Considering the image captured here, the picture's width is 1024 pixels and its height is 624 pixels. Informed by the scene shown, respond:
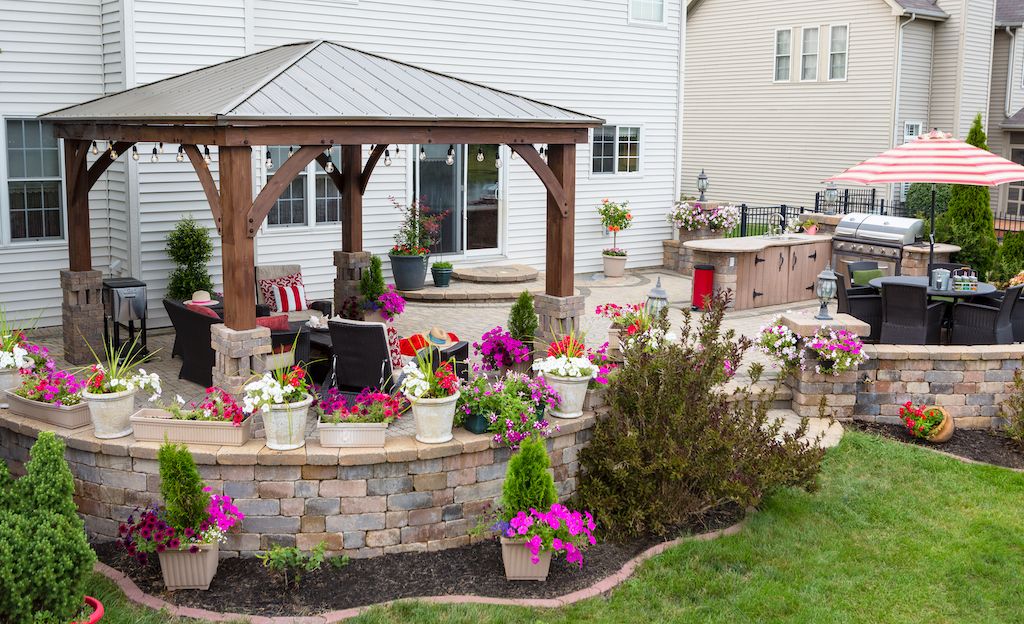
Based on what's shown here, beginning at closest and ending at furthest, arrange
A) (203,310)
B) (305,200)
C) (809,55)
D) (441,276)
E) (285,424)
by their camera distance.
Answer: (285,424)
(203,310)
(305,200)
(441,276)
(809,55)

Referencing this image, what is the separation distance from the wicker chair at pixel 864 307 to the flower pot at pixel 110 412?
7305mm

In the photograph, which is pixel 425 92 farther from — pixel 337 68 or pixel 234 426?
pixel 234 426

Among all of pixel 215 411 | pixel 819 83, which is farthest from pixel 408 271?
pixel 819 83

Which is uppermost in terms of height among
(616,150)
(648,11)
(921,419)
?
(648,11)

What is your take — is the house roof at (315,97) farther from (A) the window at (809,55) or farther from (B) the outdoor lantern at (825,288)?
(A) the window at (809,55)

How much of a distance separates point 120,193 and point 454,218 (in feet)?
16.5

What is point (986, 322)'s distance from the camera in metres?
10.6

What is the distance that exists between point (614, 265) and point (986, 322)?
6.81 meters

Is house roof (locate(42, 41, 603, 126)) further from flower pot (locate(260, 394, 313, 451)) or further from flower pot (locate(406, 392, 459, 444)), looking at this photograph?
flower pot (locate(406, 392, 459, 444))

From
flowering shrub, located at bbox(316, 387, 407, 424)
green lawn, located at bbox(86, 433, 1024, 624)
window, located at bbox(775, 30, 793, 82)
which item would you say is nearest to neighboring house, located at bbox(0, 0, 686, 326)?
flowering shrub, located at bbox(316, 387, 407, 424)

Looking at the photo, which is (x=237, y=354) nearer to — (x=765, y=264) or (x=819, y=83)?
(x=765, y=264)

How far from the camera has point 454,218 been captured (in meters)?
15.3

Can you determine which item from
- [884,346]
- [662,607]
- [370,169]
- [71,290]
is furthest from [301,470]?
[884,346]

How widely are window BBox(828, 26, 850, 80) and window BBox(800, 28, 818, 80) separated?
1.37 feet
